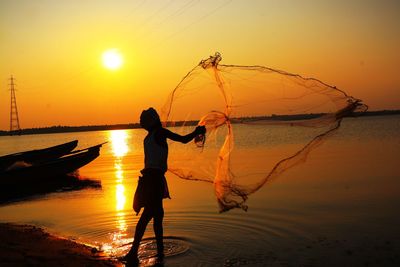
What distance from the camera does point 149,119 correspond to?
6.29 meters

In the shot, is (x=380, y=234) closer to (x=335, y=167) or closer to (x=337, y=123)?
(x=337, y=123)

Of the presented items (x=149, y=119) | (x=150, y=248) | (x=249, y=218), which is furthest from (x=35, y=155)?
(x=149, y=119)

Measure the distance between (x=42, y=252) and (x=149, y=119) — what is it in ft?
9.18

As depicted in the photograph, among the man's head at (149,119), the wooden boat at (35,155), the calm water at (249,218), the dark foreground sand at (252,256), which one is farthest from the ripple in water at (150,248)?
the wooden boat at (35,155)

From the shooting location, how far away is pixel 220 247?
786cm

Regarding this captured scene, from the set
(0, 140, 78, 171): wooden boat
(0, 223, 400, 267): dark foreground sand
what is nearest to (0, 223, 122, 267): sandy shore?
(0, 223, 400, 267): dark foreground sand

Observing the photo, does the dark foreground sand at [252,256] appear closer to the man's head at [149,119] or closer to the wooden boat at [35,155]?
the man's head at [149,119]

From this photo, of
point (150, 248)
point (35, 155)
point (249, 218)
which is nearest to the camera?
point (150, 248)

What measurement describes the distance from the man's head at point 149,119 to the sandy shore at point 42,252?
2150 mm

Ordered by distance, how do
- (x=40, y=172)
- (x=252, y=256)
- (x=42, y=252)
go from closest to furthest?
(x=42, y=252), (x=252, y=256), (x=40, y=172)

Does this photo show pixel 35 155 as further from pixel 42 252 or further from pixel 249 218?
pixel 42 252

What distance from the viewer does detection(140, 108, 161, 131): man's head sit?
6293 millimetres

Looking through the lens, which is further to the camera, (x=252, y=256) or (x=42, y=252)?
(x=252, y=256)

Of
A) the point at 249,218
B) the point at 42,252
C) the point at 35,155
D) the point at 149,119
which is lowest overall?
the point at 249,218
